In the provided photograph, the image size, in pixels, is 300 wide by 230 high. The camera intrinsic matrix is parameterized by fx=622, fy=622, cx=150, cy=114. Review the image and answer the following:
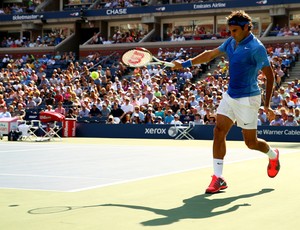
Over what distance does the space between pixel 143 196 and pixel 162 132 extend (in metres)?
16.5

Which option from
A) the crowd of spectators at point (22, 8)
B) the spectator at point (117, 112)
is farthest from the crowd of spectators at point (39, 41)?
the spectator at point (117, 112)

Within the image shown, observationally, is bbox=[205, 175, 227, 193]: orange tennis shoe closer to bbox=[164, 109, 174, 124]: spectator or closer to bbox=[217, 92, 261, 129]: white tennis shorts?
bbox=[217, 92, 261, 129]: white tennis shorts

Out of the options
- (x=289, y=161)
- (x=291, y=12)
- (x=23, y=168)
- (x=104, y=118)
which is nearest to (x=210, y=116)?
(x=104, y=118)

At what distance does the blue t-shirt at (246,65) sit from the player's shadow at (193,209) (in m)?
1.29

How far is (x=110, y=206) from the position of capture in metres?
6.24

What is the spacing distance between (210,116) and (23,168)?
12702 mm

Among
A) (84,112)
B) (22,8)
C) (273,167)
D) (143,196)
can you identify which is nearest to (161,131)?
(84,112)

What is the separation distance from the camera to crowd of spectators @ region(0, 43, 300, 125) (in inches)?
898

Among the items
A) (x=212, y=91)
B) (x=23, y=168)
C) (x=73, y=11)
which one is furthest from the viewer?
(x=73, y=11)

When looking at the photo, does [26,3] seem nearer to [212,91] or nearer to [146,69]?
[146,69]

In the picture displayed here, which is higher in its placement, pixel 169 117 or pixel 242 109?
pixel 242 109

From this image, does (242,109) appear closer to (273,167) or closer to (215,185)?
(215,185)

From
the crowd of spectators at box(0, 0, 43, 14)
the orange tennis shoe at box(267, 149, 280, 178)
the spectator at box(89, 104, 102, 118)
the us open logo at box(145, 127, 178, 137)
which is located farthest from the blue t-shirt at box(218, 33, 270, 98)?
the crowd of spectators at box(0, 0, 43, 14)

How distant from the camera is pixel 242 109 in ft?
24.7
